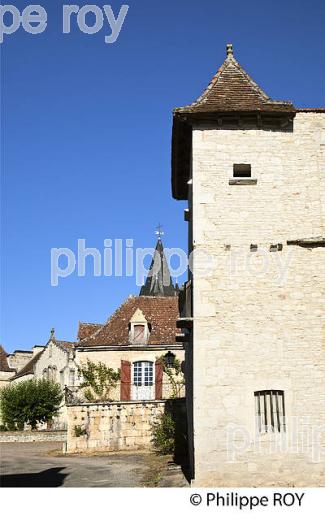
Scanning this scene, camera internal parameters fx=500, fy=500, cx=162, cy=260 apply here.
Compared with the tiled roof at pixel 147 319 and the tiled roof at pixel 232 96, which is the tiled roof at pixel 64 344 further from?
the tiled roof at pixel 232 96

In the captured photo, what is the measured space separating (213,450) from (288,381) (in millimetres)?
2043

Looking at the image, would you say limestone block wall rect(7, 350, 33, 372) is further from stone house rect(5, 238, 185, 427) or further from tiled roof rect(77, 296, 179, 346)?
tiled roof rect(77, 296, 179, 346)

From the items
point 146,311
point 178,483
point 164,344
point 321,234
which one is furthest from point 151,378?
point 321,234

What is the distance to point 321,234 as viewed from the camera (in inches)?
431

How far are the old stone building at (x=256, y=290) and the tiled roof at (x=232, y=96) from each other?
48 mm

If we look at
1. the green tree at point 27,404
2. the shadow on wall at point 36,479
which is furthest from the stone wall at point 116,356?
the shadow on wall at point 36,479

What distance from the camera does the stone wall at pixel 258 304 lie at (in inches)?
389

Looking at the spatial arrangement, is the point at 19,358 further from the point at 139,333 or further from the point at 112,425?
the point at 112,425

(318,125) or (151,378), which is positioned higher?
(318,125)

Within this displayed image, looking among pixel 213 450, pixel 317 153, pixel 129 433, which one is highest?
pixel 317 153

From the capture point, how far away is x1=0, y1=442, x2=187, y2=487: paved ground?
36.2 feet
